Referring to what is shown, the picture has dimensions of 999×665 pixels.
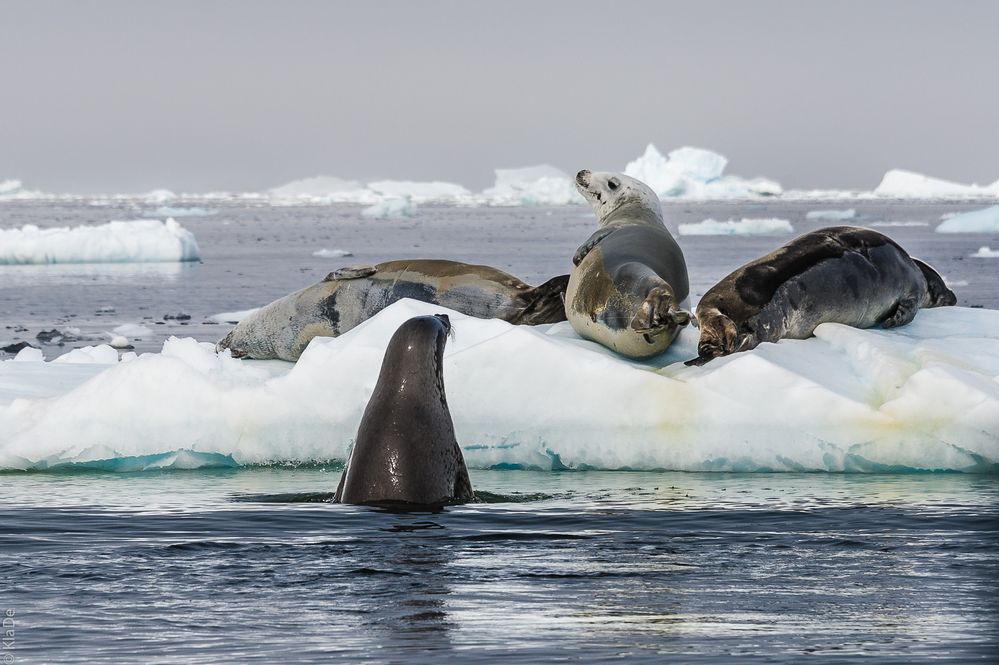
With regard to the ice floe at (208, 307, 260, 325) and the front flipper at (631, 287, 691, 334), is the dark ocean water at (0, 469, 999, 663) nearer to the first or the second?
the front flipper at (631, 287, 691, 334)

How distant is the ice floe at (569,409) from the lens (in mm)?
7285

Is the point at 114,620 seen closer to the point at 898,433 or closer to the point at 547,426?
the point at 547,426

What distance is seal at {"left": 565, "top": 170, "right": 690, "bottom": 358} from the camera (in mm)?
7945

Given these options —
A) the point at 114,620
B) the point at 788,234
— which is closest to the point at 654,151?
the point at 788,234

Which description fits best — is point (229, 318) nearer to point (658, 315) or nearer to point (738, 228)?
point (658, 315)

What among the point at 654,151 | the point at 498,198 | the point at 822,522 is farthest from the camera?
the point at 498,198

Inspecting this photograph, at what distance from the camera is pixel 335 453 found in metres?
7.64

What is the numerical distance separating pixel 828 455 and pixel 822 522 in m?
1.36

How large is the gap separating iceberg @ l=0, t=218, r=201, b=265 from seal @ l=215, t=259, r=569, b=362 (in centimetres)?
2255

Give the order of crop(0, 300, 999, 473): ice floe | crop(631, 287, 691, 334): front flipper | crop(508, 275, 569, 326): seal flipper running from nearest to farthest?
crop(0, 300, 999, 473): ice floe, crop(631, 287, 691, 334): front flipper, crop(508, 275, 569, 326): seal flipper

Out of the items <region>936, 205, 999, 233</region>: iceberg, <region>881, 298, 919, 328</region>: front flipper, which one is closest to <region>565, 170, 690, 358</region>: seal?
<region>881, 298, 919, 328</region>: front flipper

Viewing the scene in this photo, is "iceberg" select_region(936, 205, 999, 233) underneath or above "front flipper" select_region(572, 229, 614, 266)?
above

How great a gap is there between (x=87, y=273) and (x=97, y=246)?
3136 millimetres

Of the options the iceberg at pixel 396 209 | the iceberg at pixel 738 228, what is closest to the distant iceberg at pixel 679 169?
the iceberg at pixel 396 209
